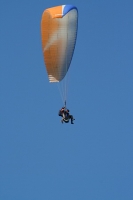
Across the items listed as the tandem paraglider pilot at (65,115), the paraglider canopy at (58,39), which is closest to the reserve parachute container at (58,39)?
the paraglider canopy at (58,39)

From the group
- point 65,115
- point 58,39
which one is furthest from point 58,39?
point 65,115

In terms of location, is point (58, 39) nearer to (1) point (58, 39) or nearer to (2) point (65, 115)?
(1) point (58, 39)

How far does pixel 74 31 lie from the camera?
14300 centimetres

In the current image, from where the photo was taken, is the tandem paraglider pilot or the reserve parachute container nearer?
the reserve parachute container

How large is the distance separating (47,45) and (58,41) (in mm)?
981

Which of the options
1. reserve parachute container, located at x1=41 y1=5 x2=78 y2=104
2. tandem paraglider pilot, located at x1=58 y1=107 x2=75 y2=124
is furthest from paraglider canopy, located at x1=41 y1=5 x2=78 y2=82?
tandem paraglider pilot, located at x1=58 y1=107 x2=75 y2=124

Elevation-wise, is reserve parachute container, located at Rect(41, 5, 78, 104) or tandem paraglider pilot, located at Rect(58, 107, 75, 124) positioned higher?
reserve parachute container, located at Rect(41, 5, 78, 104)

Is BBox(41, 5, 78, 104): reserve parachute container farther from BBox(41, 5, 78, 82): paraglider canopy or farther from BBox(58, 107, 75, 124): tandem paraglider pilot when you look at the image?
BBox(58, 107, 75, 124): tandem paraglider pilot

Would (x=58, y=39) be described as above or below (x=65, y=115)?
above

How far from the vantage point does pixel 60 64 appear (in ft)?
472

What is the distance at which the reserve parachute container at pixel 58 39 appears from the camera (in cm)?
14125

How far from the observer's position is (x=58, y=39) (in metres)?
142

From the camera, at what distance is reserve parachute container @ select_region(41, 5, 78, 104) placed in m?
141

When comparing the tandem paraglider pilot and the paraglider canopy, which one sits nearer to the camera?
the paraglider canopy
